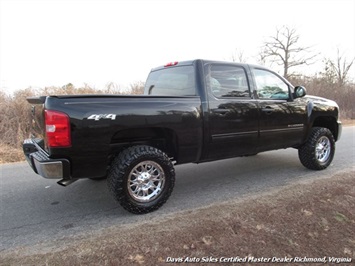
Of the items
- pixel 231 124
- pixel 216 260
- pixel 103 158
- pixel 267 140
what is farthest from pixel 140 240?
pixel 267 140

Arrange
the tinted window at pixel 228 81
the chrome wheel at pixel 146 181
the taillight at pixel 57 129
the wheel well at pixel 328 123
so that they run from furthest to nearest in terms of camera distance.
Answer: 1. the wheel well at pixel 328 123
2. the tinted window at pixel 228 81
3. the chrome wheel at pixel 146 181
4. the taillight at pixel 57 129

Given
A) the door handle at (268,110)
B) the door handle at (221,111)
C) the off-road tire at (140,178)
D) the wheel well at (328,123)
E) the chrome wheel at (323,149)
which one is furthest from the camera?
the wheel well at (328,123)

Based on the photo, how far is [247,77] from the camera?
455cm

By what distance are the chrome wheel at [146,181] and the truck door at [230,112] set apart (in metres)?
0.88

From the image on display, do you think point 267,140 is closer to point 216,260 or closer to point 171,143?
point 171,143

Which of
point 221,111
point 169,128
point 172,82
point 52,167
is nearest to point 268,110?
point 221,111

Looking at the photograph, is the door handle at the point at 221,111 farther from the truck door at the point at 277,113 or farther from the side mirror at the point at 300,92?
the side mirror at the point at 300,92

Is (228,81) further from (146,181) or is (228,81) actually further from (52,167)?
(52,167)

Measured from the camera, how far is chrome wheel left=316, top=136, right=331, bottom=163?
534cm

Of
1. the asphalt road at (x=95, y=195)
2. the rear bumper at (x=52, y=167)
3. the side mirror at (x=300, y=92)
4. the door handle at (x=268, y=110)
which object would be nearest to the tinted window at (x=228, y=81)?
the door handle at (x=268, y=110)

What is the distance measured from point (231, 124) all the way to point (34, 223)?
113 inches

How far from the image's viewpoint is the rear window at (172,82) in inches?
162

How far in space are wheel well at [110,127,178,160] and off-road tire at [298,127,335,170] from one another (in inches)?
106

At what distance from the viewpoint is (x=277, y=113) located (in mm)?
4730
